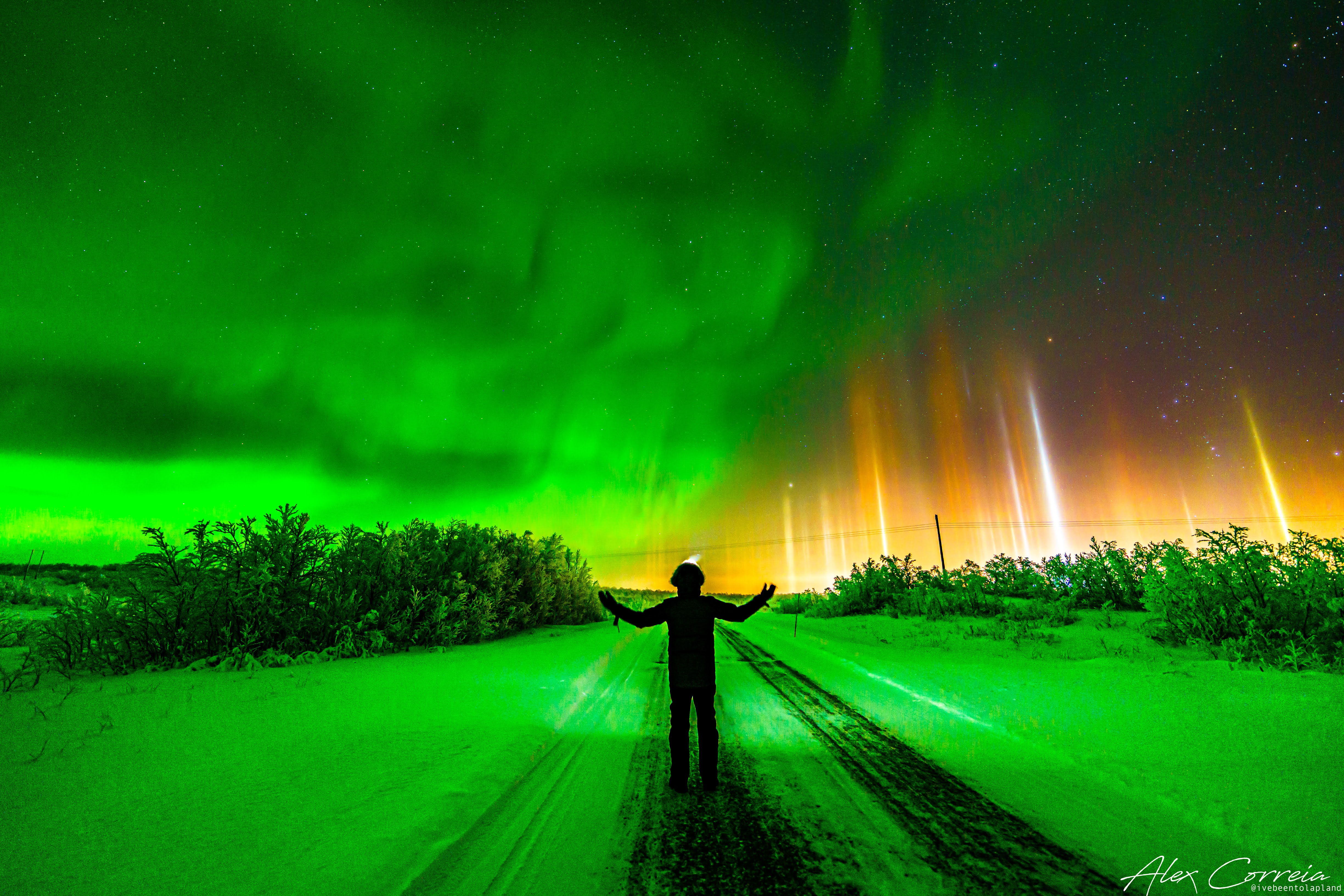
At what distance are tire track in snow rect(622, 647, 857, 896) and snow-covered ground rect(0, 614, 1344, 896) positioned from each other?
3 centimetres

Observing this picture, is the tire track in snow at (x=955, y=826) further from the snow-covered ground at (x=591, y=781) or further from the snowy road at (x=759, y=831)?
the snow-covered ground at (x=591, y=781)

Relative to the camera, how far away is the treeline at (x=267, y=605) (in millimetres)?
10961

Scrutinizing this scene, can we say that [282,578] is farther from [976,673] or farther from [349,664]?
[976,673]

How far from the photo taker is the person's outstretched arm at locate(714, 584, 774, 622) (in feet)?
16.2

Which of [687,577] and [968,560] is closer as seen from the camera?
[687,577]

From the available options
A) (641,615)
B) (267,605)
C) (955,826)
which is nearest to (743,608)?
(641,615)

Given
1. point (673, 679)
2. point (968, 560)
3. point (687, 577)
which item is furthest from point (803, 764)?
point (968, 560)

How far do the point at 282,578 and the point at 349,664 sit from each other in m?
2.88

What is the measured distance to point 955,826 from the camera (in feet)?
12.0

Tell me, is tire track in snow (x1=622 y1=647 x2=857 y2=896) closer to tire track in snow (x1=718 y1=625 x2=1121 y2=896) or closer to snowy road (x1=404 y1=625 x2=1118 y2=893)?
snowy road (x1=404 y1=625 x2=1118 y2=893)

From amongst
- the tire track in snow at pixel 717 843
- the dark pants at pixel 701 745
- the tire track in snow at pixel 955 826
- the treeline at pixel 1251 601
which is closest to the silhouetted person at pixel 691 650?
the dark pants at pixel 701 745

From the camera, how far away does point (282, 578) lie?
12.9 meters

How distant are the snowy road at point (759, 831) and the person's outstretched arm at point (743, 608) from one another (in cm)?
142

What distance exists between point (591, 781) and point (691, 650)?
1.48 m
